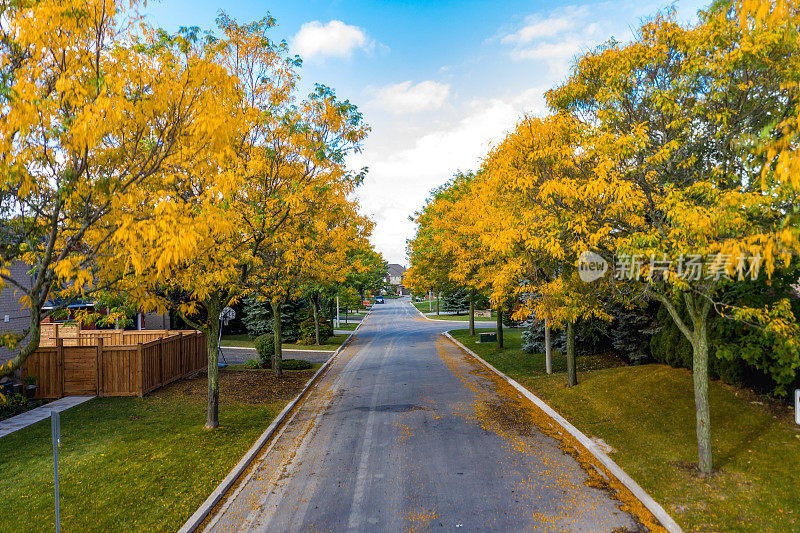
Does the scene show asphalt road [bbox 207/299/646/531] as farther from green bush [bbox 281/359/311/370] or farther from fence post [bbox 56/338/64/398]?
fence post [bbox 56/338/64/398]

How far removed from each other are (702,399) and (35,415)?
15.3 metres

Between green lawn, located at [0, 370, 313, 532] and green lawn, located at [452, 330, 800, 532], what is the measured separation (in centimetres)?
730

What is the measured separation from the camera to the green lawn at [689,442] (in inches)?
241

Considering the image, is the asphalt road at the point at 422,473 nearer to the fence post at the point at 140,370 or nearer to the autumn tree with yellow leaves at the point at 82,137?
the autumn tree with yellow leaves at the point at 82,137

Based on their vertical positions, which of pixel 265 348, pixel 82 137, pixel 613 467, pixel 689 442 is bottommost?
pixel 613 467

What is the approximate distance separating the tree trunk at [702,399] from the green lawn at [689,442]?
0.25 m

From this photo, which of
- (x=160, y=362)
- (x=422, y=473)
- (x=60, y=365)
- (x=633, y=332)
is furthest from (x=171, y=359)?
(x=633, y=332)

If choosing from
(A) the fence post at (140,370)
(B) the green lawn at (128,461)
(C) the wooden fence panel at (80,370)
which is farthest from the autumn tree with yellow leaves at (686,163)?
(C) the wooden fence panel at (80,370)

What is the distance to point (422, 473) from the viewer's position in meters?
7.79

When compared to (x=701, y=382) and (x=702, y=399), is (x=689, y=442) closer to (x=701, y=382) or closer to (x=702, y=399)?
(x=702, y=399)

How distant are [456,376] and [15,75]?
1484 centimetres

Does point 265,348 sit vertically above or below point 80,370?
below

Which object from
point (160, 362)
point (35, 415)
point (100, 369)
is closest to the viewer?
point (35, 415)

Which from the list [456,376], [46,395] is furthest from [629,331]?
[46,395]
